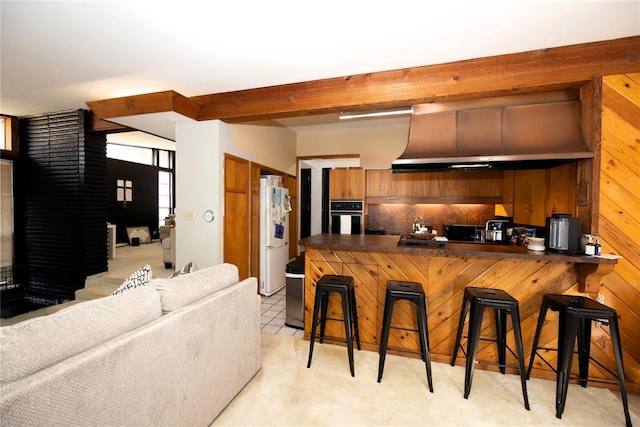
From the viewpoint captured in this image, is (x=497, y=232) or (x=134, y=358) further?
(x=497, y=232)

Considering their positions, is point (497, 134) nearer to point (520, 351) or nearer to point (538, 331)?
point (538, 331)

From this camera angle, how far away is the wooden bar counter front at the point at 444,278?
87.5 inches

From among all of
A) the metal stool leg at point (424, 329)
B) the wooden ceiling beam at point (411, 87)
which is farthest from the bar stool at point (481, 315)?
the wooden ceiling beam at point (411, 87)

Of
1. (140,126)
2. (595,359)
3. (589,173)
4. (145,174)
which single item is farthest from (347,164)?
(145,174)

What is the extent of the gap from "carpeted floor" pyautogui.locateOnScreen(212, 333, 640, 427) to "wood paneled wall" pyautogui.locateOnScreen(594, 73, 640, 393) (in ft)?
1.83

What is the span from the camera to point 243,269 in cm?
378

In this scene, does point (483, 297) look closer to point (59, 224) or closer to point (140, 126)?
point (140, 126)

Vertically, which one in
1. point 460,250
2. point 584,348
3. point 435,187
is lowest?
point 584,348

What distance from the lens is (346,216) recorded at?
516 centimetres

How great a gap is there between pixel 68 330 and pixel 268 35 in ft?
7.12

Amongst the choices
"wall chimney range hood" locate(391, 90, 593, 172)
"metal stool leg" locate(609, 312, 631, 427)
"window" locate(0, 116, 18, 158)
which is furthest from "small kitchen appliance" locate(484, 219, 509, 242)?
"window" locate(0, 116, 18, 158)

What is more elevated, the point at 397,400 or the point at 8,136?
the point at 8,136

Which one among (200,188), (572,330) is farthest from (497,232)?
(200,188)

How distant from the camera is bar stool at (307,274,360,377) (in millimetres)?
2244
